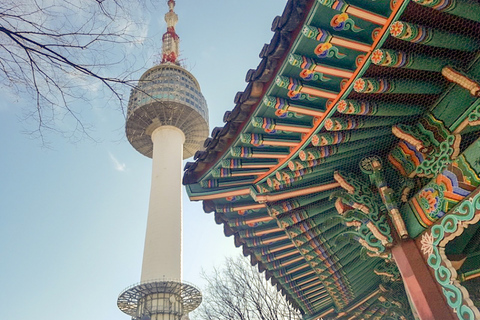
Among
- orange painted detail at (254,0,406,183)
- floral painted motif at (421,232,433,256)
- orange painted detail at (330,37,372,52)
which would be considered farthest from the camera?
floral painted motif at (421,232,433,256)

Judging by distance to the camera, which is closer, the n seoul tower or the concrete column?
the n seoul tower

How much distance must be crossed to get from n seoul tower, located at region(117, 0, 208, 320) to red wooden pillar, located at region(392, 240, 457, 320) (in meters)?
14.2

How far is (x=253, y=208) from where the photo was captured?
6.07m

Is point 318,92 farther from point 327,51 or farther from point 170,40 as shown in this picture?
point 170,40

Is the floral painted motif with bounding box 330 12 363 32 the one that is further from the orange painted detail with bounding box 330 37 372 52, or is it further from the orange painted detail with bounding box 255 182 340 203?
the orange painted detail with bounding box 255 182 340 203

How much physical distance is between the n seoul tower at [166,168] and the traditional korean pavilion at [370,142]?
12.5 m

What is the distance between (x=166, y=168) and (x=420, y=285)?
25614 mm

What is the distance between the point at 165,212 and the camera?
26.6 metres

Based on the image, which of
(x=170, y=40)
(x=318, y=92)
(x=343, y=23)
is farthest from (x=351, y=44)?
(x=170, y=40)

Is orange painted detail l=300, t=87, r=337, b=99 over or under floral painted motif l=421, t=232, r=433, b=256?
over

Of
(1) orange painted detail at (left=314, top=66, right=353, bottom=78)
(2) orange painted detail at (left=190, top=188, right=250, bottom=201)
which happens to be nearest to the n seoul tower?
(2) orange painted detail at (left=190, top=188, right=250, bottom=201)

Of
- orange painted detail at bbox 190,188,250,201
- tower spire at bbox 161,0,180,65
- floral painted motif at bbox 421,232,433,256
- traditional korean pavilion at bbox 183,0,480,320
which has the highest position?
tower spire at bbox 161,0,180,65

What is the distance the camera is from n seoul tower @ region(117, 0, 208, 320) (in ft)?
75.2

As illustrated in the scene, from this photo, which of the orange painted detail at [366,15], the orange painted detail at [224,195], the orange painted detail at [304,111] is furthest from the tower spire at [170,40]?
the orange painted detail at [366,15]
